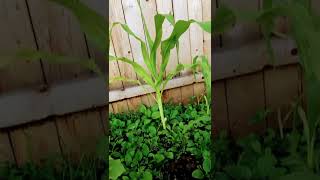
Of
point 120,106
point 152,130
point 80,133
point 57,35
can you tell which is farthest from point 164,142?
point 57,35

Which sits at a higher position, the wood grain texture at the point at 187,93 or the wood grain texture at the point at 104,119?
the wood grain texture at the point at 187,93

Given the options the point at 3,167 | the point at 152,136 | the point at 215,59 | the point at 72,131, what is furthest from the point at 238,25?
the point at 3,167

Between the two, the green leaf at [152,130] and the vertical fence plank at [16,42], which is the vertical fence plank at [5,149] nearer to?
A: the vertical fence plank at [16,42]

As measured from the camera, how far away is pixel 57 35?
3.39ft

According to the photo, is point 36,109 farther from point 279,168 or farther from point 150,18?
point 279,168

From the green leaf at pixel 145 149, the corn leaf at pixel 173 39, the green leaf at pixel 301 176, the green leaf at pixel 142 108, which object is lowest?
the green leaf at pixel 301 176

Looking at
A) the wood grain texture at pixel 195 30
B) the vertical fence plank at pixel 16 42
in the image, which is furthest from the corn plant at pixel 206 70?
the vertical fence plank at pixel 16 42

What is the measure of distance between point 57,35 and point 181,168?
434mm

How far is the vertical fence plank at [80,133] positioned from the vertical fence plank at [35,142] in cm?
2

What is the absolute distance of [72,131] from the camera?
1154 millimetres

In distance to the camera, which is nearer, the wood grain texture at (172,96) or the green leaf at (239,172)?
the green leaf at (239,172)

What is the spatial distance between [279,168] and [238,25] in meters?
0.37

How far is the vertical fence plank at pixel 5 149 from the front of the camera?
1.10 meters

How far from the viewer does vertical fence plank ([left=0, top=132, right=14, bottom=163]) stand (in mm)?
1104
